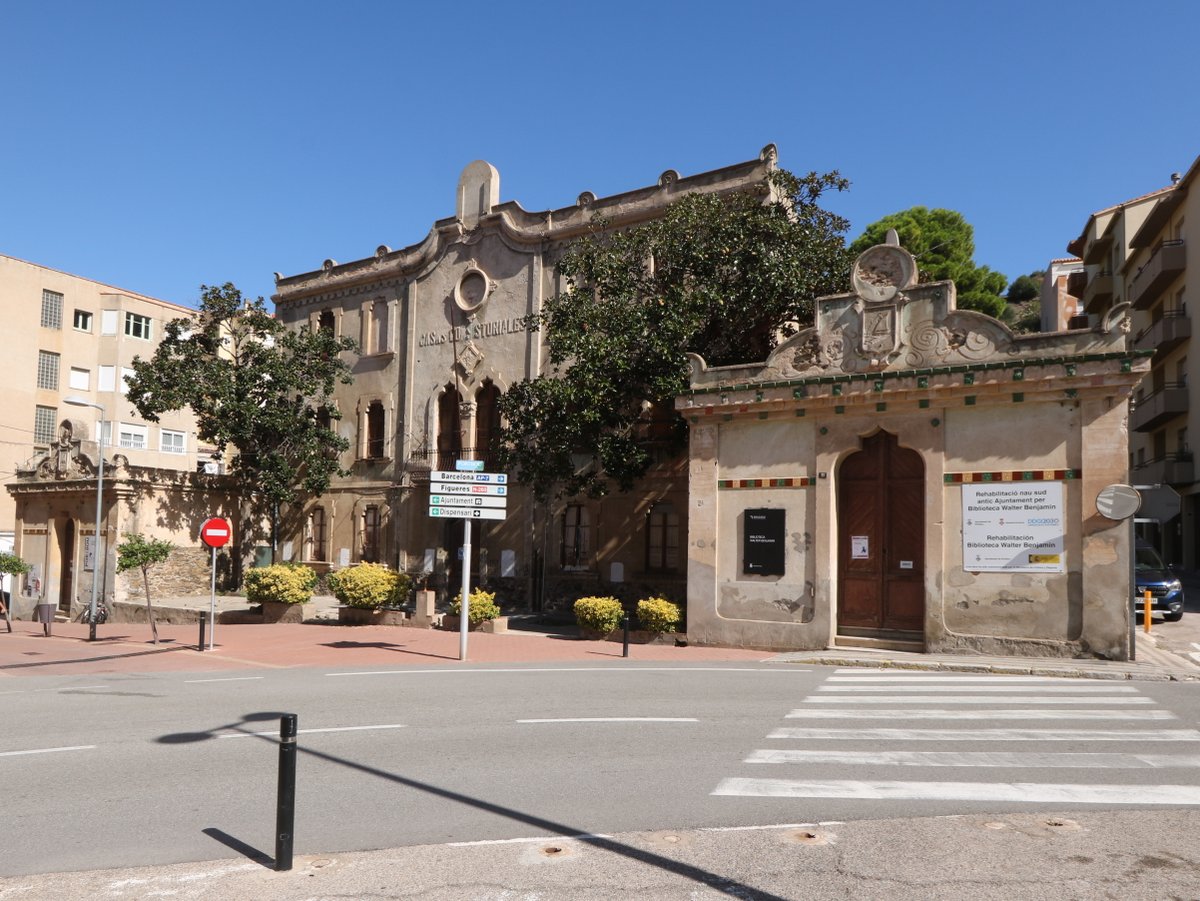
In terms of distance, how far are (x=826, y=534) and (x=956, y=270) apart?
108 feet

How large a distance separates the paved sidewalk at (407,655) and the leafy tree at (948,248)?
29.5m

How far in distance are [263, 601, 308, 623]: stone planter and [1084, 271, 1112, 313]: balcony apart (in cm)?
4387

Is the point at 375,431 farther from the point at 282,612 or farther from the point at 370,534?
the point at 282,612

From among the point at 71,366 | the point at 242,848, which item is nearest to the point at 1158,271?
the point at 242,848

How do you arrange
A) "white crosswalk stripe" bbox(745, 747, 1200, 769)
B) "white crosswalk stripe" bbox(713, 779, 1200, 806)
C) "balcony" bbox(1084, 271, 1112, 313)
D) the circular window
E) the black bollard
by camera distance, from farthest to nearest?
"balcony" bbox(1084, 271, 1112, 313) < the circular window < "white crosswalk stripe" bbox(745, 747, 1200, 769) < "white crosswalk stripe" bbox(713, 779, 1200, 806) < the black bollard

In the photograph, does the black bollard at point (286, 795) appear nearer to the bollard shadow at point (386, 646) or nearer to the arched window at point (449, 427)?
the bollard shadow at point (386, 646)

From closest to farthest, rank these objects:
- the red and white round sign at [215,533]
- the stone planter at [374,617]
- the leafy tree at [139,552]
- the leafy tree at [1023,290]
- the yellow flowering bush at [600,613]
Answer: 1. the yellow flowering bush at [600,613]
2. the red and white round sign at [215,533]
3. the stone planter at [374,617]
4. the leafy tree at [139,552]
5. the leafy tree at [1023,290]

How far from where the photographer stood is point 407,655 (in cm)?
1811

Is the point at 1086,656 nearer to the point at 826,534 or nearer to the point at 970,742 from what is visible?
the point at 826,534

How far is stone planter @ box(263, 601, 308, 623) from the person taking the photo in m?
26.4

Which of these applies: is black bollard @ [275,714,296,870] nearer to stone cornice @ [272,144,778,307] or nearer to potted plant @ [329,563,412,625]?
potted plant @ [329,563,412,625]

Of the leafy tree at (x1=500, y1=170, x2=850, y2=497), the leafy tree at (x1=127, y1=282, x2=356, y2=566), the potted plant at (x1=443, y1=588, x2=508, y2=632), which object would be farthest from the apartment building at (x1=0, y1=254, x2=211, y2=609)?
the leafy tree at (x1=500, y1=170, x2=850, y2=497)

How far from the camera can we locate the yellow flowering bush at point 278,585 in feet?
86.0

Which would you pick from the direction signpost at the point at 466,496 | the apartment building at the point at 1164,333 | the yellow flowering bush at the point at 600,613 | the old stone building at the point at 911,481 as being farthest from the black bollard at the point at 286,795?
the apartment building at the point at 1164,333
